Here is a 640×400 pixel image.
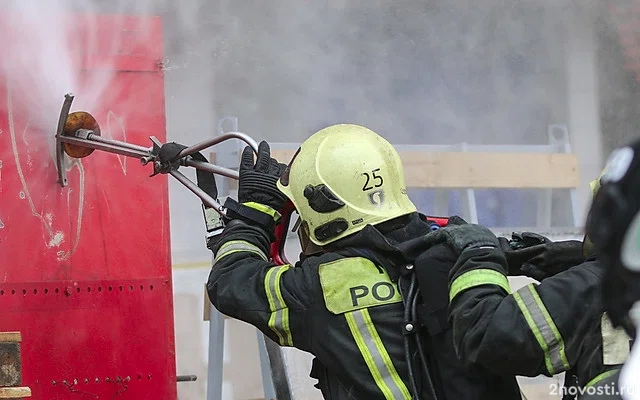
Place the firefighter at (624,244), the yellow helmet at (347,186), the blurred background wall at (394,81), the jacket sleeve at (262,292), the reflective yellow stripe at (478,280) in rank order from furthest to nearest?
the blurred background wall at (394,81)
the yellow helmet at (347,186)
the jacket sleeve at (262,292)
the reflective yellow stripe at (478,280)
the firefighter at (624,244)

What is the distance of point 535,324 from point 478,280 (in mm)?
159

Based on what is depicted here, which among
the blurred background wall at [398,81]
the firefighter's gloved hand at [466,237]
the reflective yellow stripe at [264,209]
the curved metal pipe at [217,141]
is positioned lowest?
the firefighter's gloved hand at [466,237]

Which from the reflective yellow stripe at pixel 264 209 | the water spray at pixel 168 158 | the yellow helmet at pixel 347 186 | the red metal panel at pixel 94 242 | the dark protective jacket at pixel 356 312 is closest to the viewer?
the dark protective jacket at pixel 356 312

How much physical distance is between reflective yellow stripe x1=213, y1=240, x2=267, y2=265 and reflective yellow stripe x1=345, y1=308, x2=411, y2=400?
1.31 ft

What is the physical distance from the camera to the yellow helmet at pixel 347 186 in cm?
225

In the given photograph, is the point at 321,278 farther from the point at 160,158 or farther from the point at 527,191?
the point at 527,191

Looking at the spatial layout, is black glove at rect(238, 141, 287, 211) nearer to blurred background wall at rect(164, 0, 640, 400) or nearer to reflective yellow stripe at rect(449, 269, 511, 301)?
reflective yellow stripe at rect(449, 269, 511, 301)

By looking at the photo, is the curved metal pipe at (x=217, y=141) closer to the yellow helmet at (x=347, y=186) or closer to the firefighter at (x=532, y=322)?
the yellow helmet at (x=347, y=186)

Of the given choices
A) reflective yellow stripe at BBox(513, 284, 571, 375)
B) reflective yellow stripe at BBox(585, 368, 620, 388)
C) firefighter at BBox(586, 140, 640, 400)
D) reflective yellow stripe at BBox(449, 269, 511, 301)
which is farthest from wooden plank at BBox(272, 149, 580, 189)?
firefighter at BBox(586, 140, 640, 400)

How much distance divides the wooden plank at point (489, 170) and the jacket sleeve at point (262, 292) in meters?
2.39

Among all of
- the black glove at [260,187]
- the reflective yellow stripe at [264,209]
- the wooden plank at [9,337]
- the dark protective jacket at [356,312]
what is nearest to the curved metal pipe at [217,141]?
the black glove at [260,187]

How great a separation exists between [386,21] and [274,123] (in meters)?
1.06

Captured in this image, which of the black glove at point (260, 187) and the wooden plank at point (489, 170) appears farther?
the wooden plank at point (489, 170)

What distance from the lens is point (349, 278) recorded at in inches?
81.7
